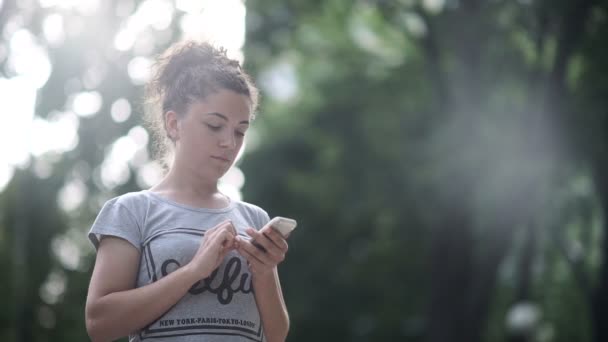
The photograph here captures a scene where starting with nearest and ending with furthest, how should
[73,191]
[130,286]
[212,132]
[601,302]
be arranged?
[130,286], [212,132], [601,302], [73,191]

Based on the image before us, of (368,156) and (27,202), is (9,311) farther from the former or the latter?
(368,156)

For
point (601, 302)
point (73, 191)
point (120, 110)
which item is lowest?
point (120, 110)

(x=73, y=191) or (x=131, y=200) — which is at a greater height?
(x=73, y=191)

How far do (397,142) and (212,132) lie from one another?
1712 centimetres

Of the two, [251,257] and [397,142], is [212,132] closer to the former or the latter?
[251,257]

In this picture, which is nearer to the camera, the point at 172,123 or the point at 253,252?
the point at 253,252

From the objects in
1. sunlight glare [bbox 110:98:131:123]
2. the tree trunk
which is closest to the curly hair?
sunlight glare [bbox 110:98:131:123]

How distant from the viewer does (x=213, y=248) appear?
244 centimetres

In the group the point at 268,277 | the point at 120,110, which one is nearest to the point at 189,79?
the point at 268,277

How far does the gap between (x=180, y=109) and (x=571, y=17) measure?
39.4 ft

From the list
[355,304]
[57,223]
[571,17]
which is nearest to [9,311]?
[57,223]

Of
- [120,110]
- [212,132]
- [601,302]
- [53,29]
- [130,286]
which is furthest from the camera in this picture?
[601,302]

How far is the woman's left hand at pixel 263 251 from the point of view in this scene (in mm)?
2496

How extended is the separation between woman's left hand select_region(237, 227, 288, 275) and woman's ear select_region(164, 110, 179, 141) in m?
0.38
